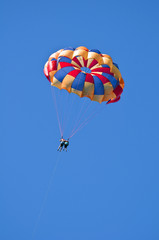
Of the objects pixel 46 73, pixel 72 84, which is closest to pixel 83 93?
pixel 72 84

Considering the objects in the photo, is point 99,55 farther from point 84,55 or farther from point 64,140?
point 64,140

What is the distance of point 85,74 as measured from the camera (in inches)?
1276

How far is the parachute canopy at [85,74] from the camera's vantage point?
106 feet

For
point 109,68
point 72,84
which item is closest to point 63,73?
point 72,84

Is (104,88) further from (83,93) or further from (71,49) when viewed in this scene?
(71,49)

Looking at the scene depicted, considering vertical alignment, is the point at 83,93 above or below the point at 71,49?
below

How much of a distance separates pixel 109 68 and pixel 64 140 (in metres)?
5.43

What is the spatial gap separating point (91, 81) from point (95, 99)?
1239 millimetres

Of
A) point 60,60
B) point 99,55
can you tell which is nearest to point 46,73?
point 60,60

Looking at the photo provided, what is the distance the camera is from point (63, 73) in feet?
107

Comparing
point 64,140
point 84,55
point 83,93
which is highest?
point 84,55

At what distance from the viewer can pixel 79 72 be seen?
3238cm

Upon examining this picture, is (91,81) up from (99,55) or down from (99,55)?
down

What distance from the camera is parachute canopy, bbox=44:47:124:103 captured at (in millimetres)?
32250
